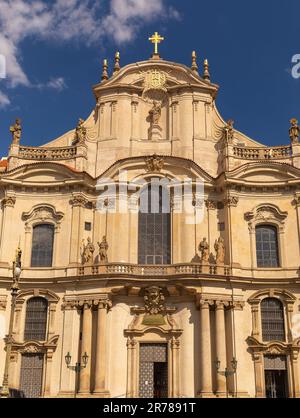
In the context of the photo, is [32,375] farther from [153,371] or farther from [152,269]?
[152,269]

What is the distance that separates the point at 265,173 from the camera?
108 feet

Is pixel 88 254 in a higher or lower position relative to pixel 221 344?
higher

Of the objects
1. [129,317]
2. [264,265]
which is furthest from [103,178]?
[264,265]

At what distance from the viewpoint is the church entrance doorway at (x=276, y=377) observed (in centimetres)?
2876

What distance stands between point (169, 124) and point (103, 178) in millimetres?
5885

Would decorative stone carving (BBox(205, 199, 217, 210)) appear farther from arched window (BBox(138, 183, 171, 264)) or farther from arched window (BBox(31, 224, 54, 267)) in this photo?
arched window (BBox(31, 224, 54, 267))

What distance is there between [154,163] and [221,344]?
11004 mm

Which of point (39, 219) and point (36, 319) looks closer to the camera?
point (36, 319)

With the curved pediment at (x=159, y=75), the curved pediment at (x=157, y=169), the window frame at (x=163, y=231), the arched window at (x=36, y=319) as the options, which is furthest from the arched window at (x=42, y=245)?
the curved pediment at (x=159, y=75)

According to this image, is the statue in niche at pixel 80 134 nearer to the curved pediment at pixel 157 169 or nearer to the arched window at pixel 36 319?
the curved pediment at pixel 157 169

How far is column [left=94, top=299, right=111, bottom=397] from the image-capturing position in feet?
90.7

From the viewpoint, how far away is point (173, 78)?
3616 centimetres

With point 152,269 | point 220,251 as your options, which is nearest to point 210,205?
point 220,251

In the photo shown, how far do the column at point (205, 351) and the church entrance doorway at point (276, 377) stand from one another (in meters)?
3.30
